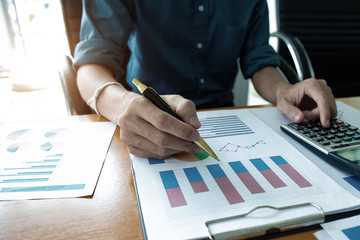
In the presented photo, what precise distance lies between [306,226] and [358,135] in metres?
0.24

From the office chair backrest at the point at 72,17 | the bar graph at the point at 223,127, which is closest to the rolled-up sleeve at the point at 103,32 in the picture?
the office chair backrest at the point at 72,17

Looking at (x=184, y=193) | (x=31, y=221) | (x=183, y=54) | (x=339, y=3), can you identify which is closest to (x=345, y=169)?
(x=184, y=193)

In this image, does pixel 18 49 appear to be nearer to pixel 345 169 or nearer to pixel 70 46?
pixel 70 46

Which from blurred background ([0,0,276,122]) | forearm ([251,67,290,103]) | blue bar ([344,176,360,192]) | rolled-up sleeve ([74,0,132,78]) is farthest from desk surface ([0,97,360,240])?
→ blurred background ([0,0,276,122])

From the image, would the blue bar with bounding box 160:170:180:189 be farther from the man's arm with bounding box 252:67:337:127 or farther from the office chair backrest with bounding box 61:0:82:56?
the office chair backrest with bounding box 61:0:82:56

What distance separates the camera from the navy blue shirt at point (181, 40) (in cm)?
65

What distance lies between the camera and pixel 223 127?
0.48 metres

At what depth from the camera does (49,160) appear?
0.37 metres

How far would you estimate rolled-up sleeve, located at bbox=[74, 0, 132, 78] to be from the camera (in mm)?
611

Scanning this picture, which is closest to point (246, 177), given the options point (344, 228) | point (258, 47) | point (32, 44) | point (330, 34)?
point (344, 228)

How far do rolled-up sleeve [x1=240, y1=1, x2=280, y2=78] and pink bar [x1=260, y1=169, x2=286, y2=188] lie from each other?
0.51 m

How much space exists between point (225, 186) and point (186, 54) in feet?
1.71

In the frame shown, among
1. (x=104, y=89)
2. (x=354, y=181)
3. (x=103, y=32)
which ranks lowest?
(x=354, y=181)

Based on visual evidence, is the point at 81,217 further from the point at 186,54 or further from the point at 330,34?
the point at 330,34
